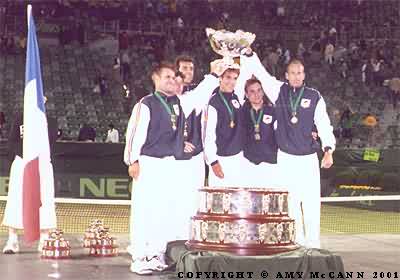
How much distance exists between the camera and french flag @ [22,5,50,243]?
10.2 meters

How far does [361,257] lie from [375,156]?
8.87 metres

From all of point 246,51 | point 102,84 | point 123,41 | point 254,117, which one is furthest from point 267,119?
point 123,41

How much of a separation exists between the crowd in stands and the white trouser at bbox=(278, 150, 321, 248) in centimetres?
1351

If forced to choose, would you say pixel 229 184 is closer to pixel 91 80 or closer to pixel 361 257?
pixel 361 257

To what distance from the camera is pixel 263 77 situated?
10414mm

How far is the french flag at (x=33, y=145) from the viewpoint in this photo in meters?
10.2

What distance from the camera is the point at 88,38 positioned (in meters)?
25.9

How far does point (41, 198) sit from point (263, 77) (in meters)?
3.00

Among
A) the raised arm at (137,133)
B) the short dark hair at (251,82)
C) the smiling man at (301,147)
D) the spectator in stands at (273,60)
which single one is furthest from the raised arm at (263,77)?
the spectator in stands at (273,60)

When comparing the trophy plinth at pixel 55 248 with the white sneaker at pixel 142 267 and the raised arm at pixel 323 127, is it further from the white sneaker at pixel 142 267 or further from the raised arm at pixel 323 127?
the raised arm at pixel 323 127

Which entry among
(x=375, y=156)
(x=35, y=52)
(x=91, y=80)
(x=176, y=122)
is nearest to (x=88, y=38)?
(x=91, y=80)

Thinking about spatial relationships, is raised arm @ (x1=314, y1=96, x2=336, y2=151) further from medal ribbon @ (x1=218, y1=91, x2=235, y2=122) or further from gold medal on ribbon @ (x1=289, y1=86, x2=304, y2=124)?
medal ribbon @ (x1=218, y1=91, x2=235, y2=122)

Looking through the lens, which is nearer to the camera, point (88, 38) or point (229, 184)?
point (229, 184)

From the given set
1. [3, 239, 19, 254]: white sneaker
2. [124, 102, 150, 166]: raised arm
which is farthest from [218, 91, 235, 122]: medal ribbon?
[3, 239, 19, 254]: white sneaker
